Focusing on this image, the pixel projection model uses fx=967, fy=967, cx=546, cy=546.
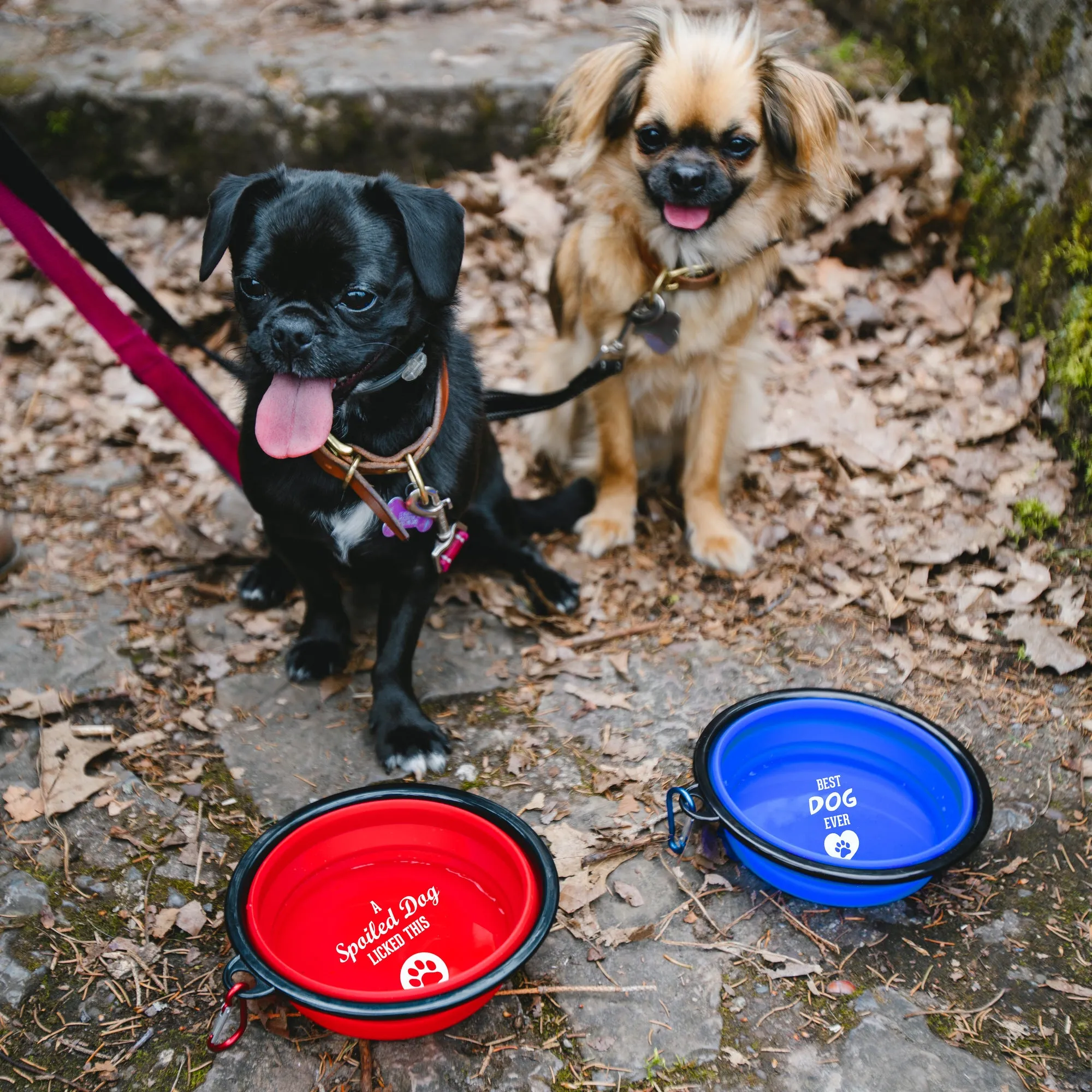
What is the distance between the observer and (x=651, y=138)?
3.04m

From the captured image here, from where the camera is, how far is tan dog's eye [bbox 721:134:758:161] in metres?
2.97

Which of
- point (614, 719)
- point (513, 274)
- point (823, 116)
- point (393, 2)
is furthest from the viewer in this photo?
point (393, 2)

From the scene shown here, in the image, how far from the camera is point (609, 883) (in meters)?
2.34

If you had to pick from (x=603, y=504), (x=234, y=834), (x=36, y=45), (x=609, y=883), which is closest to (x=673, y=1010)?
(x=609, y=883)

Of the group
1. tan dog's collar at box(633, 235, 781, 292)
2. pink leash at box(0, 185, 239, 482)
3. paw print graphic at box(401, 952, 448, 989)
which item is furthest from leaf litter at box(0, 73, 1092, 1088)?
tan dog's collar at box(633, 235, 781, 292)

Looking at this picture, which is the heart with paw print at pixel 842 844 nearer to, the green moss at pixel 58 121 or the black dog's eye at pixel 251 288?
the black dog's eye at pixel 251 288

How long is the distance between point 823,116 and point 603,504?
1.50m

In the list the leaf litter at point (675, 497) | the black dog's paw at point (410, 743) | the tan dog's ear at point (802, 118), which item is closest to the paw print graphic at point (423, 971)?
the leaf litter at point (675, 497)

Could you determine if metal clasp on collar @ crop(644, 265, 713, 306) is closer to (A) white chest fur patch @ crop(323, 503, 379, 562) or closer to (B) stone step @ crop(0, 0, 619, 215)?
(A) white chest fur patch @ crop(323, 503, 379, 562)

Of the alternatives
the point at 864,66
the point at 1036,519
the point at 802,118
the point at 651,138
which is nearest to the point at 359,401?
the point at 651,138

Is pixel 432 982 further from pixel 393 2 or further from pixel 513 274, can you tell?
pixel 393 2

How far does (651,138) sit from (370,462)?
4.88 feet

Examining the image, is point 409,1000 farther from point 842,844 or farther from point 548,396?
point 548,396

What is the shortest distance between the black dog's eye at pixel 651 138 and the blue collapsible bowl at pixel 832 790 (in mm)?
1743
